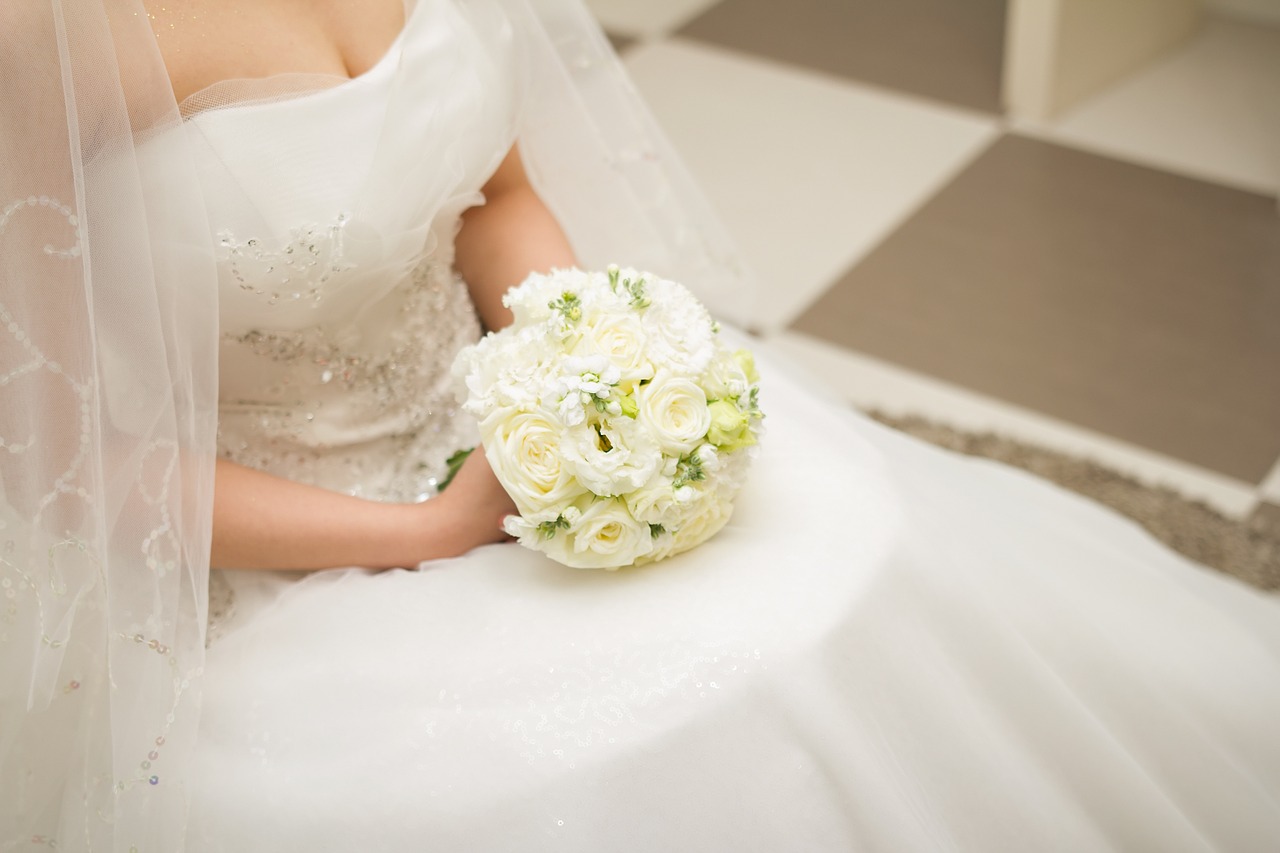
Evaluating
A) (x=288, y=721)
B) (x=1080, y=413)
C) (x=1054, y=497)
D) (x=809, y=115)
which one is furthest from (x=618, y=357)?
(x=809, y=115)

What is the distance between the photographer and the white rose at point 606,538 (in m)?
0.92

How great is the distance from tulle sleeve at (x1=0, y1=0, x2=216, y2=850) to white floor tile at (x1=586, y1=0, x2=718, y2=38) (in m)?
2.46

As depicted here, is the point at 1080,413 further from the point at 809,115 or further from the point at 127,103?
the point at 127,103

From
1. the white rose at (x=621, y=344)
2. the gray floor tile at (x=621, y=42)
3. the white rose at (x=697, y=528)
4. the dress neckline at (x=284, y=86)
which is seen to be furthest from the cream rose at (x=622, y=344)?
the gray floor tile at (x=621, y=42)

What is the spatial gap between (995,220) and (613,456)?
1.80m

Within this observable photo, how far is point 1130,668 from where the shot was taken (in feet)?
3.76

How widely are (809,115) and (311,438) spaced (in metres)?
1.96

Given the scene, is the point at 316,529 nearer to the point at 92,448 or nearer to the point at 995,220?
the point at 92,448

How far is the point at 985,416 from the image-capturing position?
205 centimetres

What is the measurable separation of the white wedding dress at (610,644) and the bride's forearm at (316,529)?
0.03m

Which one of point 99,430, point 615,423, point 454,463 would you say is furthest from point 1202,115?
point 99,430

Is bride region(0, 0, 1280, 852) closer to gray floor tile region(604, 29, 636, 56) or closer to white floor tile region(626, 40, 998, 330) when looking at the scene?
white floor tile region(626, 40, 998, 330)

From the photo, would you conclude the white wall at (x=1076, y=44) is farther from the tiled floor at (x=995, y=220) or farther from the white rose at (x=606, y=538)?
→ the white rose at (x=606, y=538)

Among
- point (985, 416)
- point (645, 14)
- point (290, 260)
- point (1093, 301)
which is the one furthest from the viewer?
point (645, 14)
